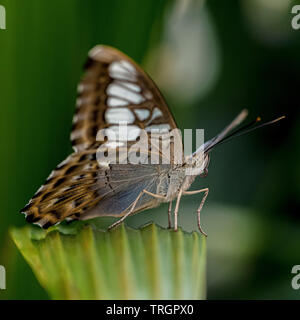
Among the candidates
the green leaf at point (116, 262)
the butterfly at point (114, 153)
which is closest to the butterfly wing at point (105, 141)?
the butterfly at point (114, 153)

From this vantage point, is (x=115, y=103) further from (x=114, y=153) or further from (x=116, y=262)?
(x=116, y=262)

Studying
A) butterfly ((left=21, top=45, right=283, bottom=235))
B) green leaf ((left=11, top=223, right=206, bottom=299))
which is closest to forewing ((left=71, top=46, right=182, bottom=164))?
butterfly ((left=21, top=45, right=283, bottom=235))

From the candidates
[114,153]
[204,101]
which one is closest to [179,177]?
[114,153]

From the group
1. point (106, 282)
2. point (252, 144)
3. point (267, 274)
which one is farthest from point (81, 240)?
point (252, 144)

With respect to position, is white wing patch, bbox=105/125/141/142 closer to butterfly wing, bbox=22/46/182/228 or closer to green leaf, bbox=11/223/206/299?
butterfly wing, bbox=22/46/182/228

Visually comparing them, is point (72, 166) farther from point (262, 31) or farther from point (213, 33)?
point (262, 31)
